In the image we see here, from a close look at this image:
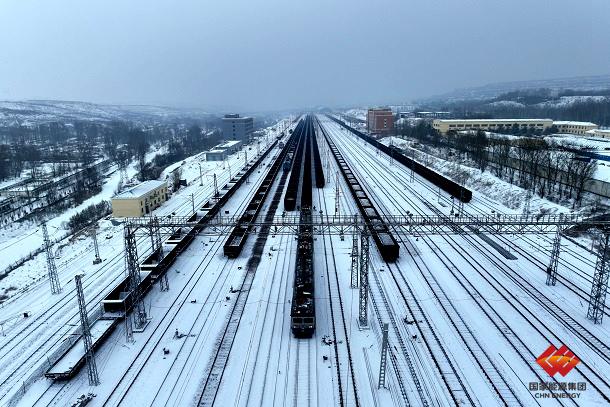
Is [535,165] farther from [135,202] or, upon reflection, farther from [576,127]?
[576,127]

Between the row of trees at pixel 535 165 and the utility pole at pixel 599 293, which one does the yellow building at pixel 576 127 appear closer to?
the row of trees at pixel 535 165

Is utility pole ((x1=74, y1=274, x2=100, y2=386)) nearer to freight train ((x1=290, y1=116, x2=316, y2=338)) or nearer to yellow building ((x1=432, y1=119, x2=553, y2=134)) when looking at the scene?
freight train ((x1=290, y1=116, x2=316, y2=338))

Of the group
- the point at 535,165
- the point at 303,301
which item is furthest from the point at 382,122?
the point at 303,301

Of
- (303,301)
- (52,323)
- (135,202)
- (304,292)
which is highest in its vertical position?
(135,202)

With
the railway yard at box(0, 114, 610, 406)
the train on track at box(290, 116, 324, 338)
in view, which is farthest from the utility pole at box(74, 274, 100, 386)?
the train on track at box(290, 116, 324, 338)

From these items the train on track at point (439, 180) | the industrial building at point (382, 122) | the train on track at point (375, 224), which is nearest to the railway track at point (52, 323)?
the train on track at point (375, 224)

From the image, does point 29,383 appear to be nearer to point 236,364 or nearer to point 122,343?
point 122,343
